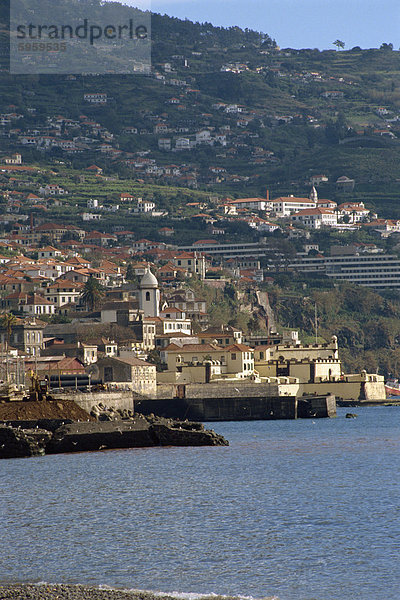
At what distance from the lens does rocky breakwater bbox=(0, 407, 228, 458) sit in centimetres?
5959

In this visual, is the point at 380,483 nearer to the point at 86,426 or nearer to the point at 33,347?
the point at 86,426

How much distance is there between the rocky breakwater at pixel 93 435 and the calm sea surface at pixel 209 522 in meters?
0.66

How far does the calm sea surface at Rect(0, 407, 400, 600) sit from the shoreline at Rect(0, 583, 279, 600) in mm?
684

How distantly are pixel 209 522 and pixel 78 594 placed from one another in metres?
10.8

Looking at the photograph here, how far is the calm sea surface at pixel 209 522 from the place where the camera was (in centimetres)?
3225

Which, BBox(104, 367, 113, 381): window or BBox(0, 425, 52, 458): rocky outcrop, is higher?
BBox(104, 367, 113, 381): window

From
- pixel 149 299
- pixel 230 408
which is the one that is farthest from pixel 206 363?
pixel 149 299

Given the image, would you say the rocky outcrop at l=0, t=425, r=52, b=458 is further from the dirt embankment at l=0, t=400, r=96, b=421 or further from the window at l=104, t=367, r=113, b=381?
the window at l=104, t=367, r=113, b=381

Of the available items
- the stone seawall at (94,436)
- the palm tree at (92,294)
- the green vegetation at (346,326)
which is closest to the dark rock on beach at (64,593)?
the stone seawall at (94,436)

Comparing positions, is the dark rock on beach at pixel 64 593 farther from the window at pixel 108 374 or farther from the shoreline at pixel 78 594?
the window at pixel 108 374

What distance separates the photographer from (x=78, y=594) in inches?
1180

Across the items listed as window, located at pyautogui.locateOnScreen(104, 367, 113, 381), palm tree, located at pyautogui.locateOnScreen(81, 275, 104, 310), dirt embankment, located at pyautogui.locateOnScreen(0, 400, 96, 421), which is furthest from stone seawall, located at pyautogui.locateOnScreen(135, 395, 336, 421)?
palm tree, located at pyautogui.locateOnScreen(81, 275, 104, 310)

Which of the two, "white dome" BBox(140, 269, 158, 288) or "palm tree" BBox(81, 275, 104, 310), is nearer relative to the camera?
"white dome" BBox(140, 269, 158, 288)

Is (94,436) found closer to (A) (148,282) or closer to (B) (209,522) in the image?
(B) (209,522)
